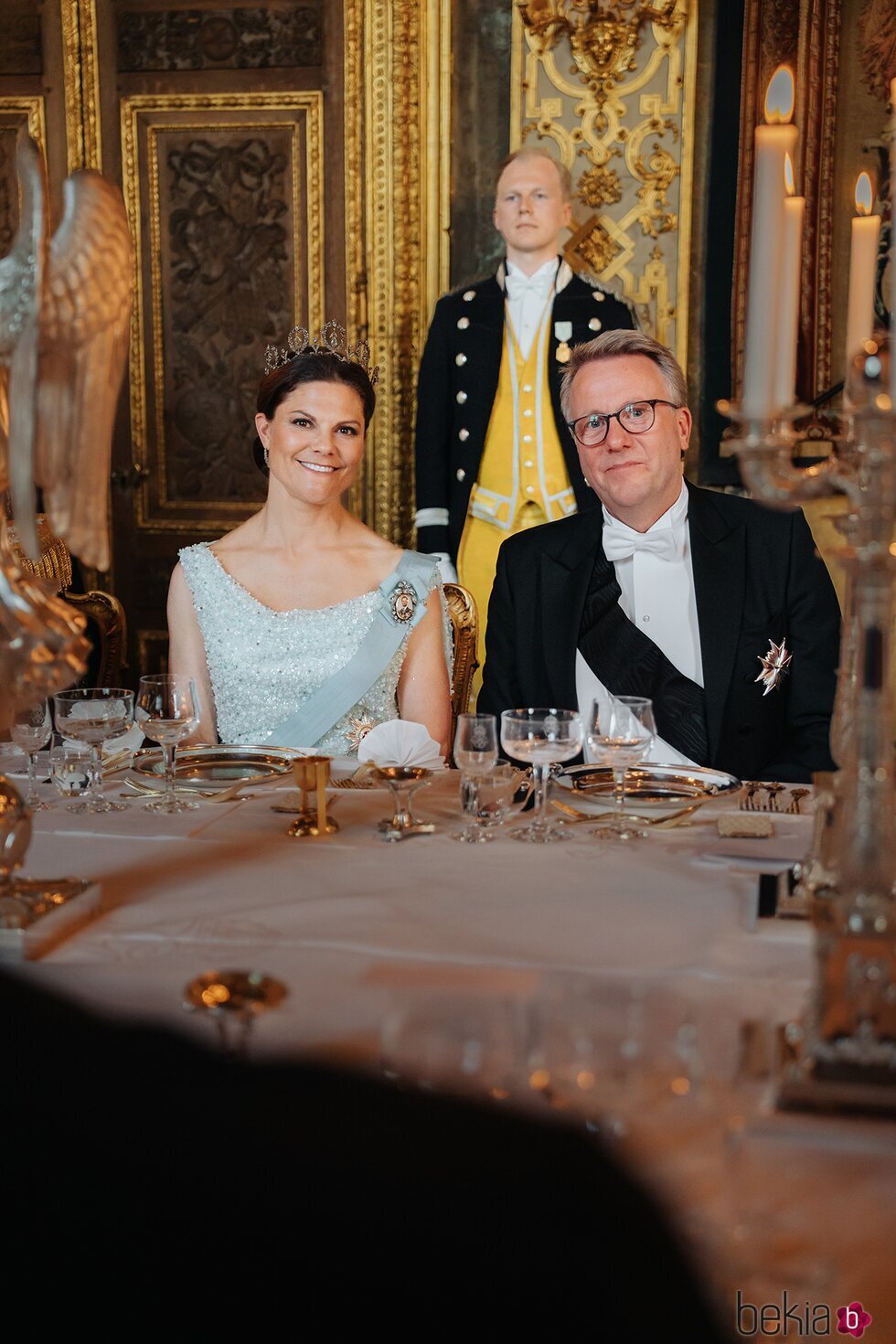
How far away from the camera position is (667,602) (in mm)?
2559

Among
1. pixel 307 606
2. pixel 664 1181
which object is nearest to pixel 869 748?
pixel 664 1181

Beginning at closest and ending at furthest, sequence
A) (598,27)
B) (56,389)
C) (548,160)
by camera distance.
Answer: (56,389) < (548,160) < (598,27)

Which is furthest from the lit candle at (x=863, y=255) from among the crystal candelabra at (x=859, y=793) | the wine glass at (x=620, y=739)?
the wine glass at (x=620, y=739)

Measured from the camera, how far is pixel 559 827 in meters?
1.64

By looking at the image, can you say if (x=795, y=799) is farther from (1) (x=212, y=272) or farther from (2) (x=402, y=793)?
(1) (x=212, y=272)

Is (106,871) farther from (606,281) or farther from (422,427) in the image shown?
(606,281)

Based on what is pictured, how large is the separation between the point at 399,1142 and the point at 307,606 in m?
1.89

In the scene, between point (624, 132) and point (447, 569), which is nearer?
point (447, 569)

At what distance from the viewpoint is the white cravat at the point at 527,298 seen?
4328mm

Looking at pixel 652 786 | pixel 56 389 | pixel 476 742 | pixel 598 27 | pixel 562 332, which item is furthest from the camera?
pixel 598 27

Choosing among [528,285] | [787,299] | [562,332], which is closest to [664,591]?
[787,299]

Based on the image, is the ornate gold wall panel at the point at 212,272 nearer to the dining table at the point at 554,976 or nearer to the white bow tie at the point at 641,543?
the white bow tie at the point at 641,543

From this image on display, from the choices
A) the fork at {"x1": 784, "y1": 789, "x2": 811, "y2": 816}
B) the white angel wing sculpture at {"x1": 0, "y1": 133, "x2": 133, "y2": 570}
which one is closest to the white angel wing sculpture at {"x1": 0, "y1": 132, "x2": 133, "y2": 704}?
the white angel wing sculpture at {"x1": 0, "y1": 133, "x2": 133, "y2": 570}

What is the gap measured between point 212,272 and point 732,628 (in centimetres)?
315
